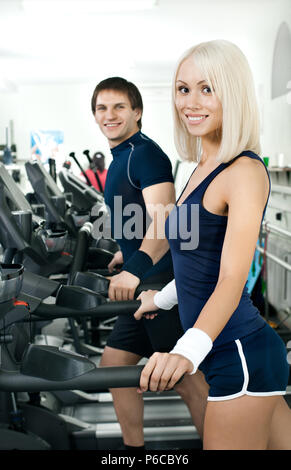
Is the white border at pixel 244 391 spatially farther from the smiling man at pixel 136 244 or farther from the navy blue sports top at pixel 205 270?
the smiling man at pixel 136 244

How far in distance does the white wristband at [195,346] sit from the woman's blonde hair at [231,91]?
1.17 feet

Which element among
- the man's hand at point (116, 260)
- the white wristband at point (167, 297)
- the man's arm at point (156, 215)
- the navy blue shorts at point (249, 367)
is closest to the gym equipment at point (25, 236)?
the man's hand at point (116, 260)

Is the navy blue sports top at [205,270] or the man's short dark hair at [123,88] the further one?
the man's short dark hair at [123,88]

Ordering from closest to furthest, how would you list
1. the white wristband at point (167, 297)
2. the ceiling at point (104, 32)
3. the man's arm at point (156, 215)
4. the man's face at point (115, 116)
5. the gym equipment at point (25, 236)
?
the white wristband at point (167, 297)
the gym equipment at point (25, 236)
the man's arm at point (156, 215)
the man's face at point (115, 116)
the ceiling at point (104, 32)

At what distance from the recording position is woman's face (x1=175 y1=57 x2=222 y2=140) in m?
1.17

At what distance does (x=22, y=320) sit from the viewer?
1.38 metres

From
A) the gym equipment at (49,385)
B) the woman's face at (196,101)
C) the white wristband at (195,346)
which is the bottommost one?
the gym equipment at (49,385)

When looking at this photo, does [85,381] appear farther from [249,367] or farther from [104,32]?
[104,32]

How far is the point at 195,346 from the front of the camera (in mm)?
1026

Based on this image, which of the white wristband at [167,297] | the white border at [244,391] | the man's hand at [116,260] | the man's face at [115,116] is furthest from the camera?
the man's hand at [116,260]

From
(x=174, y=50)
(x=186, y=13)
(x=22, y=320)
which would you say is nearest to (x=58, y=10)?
(x=186, y=13)

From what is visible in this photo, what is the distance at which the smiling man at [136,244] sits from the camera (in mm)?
1754

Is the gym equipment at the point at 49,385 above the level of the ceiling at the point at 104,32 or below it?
below
